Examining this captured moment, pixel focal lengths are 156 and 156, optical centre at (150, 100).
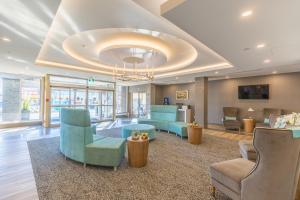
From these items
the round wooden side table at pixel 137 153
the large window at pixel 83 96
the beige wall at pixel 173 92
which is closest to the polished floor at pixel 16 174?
the round wooden side table at pixel 137 153

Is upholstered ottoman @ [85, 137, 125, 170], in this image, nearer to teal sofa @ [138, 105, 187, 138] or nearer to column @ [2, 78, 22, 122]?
teal sofa @ [138, 105, 187, 138]

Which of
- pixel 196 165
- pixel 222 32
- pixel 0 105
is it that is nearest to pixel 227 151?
pixel 196 165

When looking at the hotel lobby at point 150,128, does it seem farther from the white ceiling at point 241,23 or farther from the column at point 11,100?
the column at point 11,100

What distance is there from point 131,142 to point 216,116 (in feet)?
24.5

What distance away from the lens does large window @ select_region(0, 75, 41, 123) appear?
814 cm

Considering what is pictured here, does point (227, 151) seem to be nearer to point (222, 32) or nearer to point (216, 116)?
point (222, 32)

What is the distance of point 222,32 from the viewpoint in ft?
9.41

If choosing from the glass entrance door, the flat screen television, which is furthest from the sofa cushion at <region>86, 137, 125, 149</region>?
the glass entrance door

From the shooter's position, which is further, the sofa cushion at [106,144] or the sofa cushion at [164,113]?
the sofa cushion at [164,113]

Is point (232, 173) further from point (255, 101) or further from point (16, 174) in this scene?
point (255, 101)

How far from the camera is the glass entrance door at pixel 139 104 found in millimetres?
13086

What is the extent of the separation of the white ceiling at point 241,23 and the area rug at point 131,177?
8.93 ft

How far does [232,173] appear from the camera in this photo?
82.7 inches

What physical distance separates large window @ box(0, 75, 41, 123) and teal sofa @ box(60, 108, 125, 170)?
693 cm
